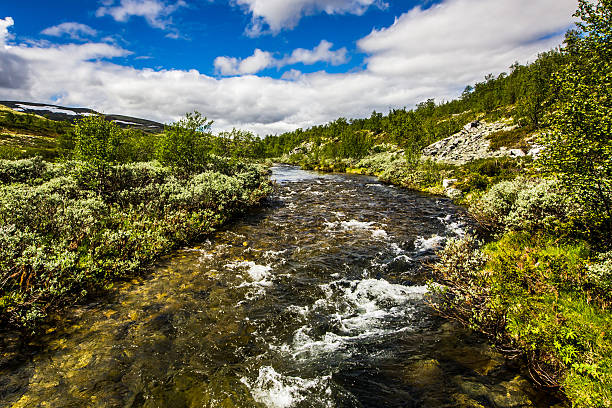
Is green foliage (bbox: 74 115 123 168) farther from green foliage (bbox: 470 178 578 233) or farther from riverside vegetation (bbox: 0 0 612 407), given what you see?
green foliage (bbox: 470 178 578 233)

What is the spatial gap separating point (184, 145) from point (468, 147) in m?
53.2

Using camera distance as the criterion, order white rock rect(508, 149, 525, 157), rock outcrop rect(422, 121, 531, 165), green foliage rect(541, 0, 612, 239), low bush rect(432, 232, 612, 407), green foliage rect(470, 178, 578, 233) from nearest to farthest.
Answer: low bush rect(432, 232, 612, 407) < green foliage rect(541, 0, 612, 239) < green foliage rect(470, 178, 578, 233) < white rock rect(508, 149, 525, 157) < rock outcrop rect(422, 121, 531, 165)

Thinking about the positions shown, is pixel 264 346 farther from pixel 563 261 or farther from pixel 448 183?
pixel 448 183

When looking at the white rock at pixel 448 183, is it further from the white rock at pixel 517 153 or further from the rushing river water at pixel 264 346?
the rushing river water at pixel 264 346

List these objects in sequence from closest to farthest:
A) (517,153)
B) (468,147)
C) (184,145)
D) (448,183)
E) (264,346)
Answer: (264,346) < (184,145) < (448,183) < (517,153) < (468,147)

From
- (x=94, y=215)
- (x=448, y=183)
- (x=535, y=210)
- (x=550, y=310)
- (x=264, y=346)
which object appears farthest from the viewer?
(x=448, y=183)

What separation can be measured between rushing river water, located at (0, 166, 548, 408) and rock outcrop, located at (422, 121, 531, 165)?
3985cm

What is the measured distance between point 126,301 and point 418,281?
38.1ft

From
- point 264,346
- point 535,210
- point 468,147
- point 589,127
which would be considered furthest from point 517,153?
point 264,346

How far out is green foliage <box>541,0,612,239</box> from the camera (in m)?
7.39

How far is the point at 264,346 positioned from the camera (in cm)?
742

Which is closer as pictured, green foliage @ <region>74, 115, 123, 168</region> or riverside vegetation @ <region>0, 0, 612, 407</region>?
riverside vegetation @ <region>0, 0, 612, 407</region>

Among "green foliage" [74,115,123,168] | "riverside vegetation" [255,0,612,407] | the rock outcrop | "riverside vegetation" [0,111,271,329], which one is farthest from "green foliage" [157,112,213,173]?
the rock outcrop

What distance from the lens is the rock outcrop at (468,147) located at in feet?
143
